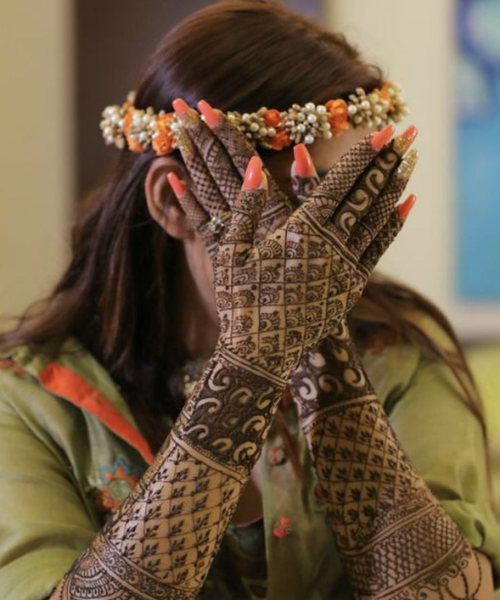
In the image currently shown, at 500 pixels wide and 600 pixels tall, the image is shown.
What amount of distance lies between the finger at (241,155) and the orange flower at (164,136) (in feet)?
0.42

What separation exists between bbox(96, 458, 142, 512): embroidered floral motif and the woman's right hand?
1.07 feet

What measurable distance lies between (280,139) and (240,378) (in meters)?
0.31

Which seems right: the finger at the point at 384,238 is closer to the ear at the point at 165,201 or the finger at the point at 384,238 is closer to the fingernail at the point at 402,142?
the fingernail at the point at 402,142

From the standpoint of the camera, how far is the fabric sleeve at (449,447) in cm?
105

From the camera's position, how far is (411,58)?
229 centimetres

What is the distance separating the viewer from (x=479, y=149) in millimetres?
2338

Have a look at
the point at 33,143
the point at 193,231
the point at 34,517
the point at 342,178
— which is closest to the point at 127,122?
the point at 193,231

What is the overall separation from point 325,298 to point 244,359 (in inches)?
3.8

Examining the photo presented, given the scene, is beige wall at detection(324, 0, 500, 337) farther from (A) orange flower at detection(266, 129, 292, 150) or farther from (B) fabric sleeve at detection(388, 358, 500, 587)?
(A) orange flower at detection(266, 129, 292, 150)

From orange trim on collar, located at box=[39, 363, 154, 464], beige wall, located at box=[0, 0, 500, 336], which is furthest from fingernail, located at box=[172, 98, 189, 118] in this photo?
beige wall, located at box=[0, 0, 500, 336]

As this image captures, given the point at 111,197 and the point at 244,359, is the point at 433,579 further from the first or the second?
the point at 111,197

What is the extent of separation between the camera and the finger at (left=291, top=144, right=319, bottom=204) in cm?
94

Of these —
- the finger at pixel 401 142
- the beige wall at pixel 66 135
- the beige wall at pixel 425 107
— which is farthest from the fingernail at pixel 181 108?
the beige wall at pixel 425 107

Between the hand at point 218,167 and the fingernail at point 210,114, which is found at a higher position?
the fingernail at point 210,114
